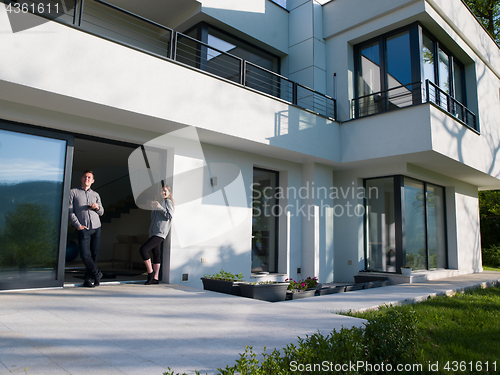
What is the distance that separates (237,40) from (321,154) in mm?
3422

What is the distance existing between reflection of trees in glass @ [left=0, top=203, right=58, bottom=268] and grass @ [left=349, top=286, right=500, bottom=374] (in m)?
4.26

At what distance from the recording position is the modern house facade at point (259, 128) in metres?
5.08

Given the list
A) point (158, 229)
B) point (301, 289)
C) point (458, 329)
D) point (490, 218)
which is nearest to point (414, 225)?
point (301, 289)

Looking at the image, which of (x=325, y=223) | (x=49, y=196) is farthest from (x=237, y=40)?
(x=49, y=196)

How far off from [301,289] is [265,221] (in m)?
2.55

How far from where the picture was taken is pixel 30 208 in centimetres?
516

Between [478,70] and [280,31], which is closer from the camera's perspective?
[280,31]

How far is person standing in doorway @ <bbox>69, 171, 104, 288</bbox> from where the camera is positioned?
541 centimetres

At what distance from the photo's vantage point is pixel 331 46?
9.38 m

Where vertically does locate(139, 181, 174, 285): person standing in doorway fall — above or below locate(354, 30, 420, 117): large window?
below

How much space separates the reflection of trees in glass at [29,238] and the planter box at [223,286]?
2298 millimetres

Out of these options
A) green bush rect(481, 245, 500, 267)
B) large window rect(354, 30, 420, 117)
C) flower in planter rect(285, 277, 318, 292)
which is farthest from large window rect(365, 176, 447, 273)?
green bush rect(481, 245, 500, 267)

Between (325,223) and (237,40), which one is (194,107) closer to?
(237,40)
